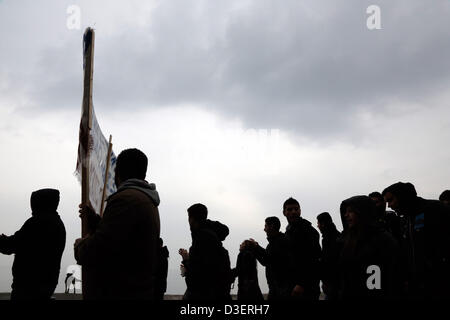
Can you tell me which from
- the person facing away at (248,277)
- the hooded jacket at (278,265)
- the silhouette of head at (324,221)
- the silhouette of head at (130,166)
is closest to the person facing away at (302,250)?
the hooded jacket at (278,265)

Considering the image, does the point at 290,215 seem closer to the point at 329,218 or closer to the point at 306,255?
the point at 306,255

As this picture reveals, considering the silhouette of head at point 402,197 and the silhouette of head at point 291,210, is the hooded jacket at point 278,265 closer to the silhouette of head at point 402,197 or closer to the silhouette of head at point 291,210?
the silhouette of head at point 291,210

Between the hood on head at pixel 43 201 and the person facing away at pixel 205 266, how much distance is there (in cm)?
158

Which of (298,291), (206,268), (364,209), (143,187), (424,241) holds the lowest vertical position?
(298,291)

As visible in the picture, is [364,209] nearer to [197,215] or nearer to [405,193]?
[405,193]

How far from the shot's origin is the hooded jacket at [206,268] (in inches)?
208

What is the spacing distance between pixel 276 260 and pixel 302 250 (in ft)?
1.57

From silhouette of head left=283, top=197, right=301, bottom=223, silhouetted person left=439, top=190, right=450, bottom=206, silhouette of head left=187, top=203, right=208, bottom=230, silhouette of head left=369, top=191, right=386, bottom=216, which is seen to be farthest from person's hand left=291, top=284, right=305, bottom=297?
silhouetted person left=439, top=190, right=450, bottom=206

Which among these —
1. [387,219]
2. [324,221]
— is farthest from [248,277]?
[387,219]

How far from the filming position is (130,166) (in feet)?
11.1

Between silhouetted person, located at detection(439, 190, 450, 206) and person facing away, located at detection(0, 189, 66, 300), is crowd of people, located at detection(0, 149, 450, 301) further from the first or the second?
silhouetted person, located at detection(439, 190, 450, 206)

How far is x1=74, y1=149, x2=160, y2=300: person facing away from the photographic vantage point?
299 centimetres

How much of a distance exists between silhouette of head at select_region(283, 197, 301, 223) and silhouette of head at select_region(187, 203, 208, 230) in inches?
46.2
